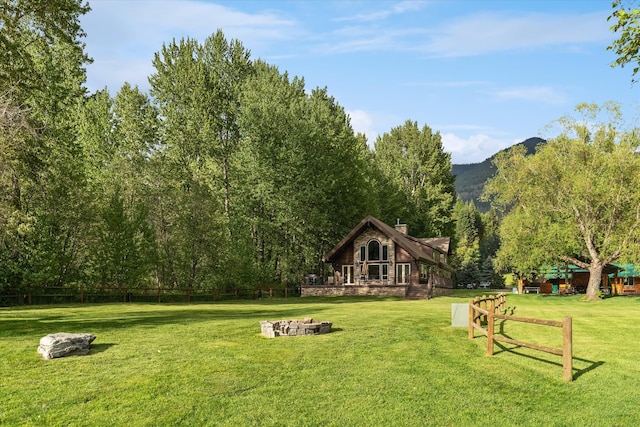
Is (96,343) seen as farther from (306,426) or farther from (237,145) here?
(237,145)

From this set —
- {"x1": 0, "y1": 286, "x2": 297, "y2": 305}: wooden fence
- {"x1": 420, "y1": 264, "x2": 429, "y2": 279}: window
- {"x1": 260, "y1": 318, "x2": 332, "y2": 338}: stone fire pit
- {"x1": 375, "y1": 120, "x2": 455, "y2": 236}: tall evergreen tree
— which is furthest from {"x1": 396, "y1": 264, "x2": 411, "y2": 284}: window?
{"x1": 260, "y1": 318, "x2": 332, "y2": 338}: stone fire pit

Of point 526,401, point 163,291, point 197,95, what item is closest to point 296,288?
point 163,291

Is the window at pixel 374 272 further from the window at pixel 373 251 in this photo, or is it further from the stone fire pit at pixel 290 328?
the stone fire pit at pixel 290 328

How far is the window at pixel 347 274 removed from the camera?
51.0 meters

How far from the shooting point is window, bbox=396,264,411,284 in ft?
163

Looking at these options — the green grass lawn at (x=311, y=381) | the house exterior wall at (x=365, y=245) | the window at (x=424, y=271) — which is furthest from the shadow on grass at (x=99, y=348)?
the window at (x=424, y=271)

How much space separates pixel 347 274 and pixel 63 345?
39.9 m

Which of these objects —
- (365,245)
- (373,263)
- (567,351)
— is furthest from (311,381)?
(365,245)

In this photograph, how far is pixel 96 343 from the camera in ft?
46.6

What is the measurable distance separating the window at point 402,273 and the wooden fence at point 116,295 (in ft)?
47.3

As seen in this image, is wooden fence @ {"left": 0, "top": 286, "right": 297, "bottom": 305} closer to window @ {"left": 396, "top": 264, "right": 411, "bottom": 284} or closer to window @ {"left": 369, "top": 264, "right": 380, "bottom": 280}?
window @ {"left": 369, "top": 264, "right": 380, "bottom": 280}

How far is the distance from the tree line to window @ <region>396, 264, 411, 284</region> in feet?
28.9

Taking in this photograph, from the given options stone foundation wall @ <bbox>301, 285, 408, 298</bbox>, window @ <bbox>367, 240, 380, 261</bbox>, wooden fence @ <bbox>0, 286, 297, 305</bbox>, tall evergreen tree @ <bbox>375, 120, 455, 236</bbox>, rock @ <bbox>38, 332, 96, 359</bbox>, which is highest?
tall evergreen tree @ <bbox>375, 120, 455, 236</bbox>

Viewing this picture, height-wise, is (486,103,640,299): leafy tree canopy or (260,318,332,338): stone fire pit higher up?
(486,103,640,299): leafy tree canopy
